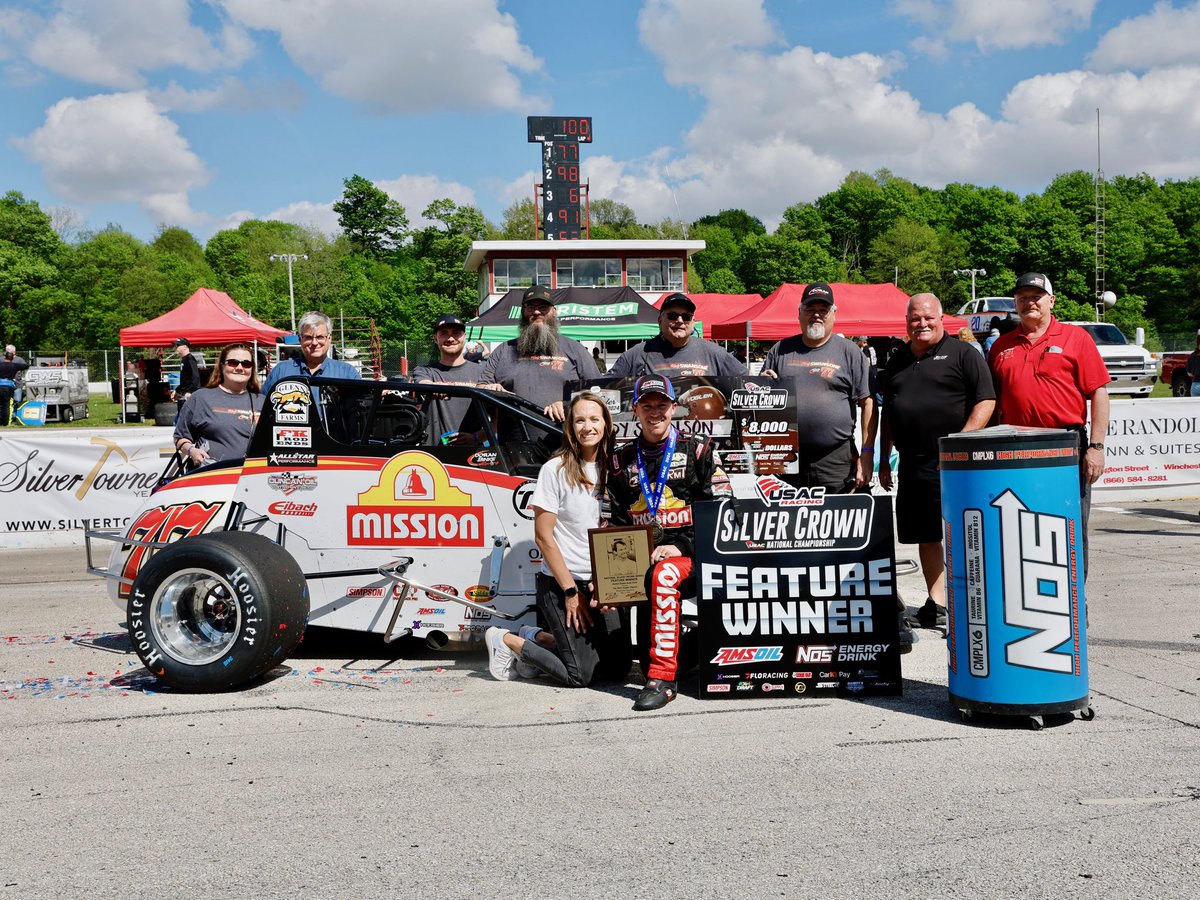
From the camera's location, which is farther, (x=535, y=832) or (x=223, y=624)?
(x=223, y=624)

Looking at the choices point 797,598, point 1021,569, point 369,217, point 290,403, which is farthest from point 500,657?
point 369,217

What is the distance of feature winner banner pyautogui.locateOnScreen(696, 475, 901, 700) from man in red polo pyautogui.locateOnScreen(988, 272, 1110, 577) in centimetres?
145

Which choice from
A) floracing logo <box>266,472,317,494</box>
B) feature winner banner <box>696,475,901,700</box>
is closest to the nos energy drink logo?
feature winner banner <box>696,475,901,700</box>

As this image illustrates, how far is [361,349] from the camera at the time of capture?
149 ft

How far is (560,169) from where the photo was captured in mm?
51656

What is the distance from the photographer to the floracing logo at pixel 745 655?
16.7ft

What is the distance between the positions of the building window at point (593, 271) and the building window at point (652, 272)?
0.73 metres

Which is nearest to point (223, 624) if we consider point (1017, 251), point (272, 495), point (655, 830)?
point (272, 495)

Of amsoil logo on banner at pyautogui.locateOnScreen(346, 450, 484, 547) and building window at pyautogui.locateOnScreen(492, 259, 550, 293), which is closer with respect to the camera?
amsoil logo on banner at pyautogui.locateOnScreen(346, 450, 484, 547)

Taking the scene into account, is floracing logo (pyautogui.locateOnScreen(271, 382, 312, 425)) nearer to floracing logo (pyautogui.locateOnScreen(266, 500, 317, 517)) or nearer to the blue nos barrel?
floracing logo (pyautogui.locateOnScreen(266, 500, 317, 517))

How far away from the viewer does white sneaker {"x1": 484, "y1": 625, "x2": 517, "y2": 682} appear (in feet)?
18.1

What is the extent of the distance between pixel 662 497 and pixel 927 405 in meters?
1.85

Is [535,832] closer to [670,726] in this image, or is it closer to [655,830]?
[655,830]

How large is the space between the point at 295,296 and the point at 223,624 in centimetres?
7659
